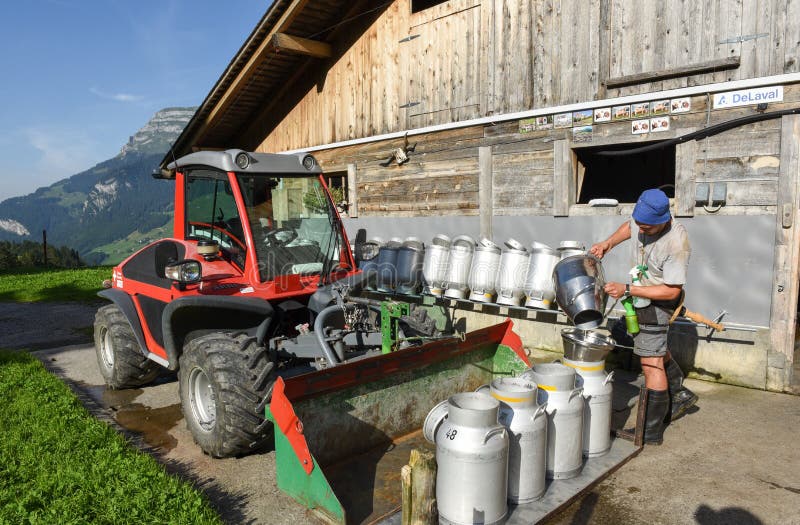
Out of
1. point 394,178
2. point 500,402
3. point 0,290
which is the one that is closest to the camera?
point 500,402

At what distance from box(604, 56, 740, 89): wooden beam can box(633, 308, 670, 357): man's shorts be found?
2.93m

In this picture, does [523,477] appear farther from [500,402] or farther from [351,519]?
[351,519]

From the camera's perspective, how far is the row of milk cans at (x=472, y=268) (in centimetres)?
652

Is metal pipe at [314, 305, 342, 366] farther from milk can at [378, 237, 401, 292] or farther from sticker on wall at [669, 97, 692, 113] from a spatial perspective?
sticker on wall at [669, 97, 692, 113]

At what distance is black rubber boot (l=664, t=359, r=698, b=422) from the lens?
15.7ft

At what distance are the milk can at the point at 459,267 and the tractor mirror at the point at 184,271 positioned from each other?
3.78 m

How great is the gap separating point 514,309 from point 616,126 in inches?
100

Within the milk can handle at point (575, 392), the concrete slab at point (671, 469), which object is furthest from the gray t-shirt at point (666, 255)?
the concrete slab at point (671, 469)

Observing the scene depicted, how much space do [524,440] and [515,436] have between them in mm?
58

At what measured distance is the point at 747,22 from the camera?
17.7 ft

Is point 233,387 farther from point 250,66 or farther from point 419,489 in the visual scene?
point 250,66

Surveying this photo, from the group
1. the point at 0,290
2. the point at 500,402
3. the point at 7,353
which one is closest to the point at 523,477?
the point at 500,402

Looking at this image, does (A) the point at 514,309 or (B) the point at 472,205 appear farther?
(B) the point at 472,205

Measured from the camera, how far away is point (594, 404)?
12.7ft
